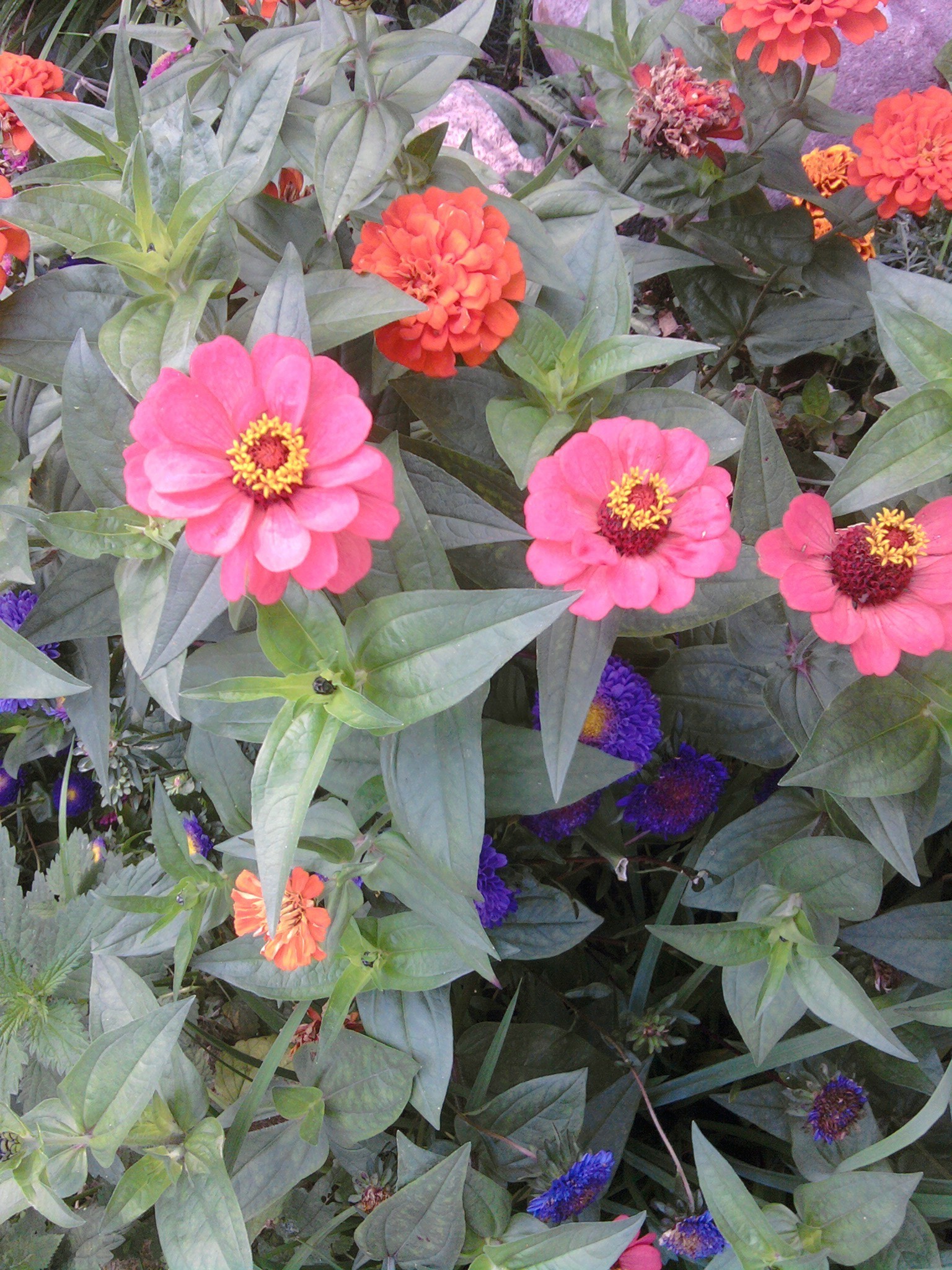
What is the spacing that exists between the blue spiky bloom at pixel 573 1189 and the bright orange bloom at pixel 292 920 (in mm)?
380

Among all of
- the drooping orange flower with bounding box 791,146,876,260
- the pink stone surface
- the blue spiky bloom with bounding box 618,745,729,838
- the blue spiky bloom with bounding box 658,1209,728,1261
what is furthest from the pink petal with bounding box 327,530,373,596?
the pink stone surface

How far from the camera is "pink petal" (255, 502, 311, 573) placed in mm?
647

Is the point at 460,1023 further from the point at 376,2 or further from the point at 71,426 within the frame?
the point at 376,2

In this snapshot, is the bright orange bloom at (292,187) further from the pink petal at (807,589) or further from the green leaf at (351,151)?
the pink petal at (807,589)

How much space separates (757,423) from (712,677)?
361 millimetres

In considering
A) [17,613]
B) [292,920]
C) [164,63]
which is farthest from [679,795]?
[164,63]

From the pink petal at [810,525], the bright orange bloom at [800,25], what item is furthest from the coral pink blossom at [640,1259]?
the bright orange bloom at [800,25]

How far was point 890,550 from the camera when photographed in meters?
0.83

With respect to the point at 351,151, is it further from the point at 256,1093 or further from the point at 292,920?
the point at 256,1093

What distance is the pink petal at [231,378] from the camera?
2.23ft

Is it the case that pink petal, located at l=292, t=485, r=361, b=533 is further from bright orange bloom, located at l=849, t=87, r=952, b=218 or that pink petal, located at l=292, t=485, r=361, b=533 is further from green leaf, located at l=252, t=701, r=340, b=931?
bright orange bloom, located at l=849, t=87, r=952, b=218

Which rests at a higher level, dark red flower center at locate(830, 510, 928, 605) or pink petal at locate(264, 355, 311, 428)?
pink petal at locate(264, 355, 311, 428)

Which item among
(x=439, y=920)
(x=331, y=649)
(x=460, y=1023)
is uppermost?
(x=331, y=649)

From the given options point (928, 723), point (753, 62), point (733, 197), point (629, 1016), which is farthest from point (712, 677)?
point (753, 62)
